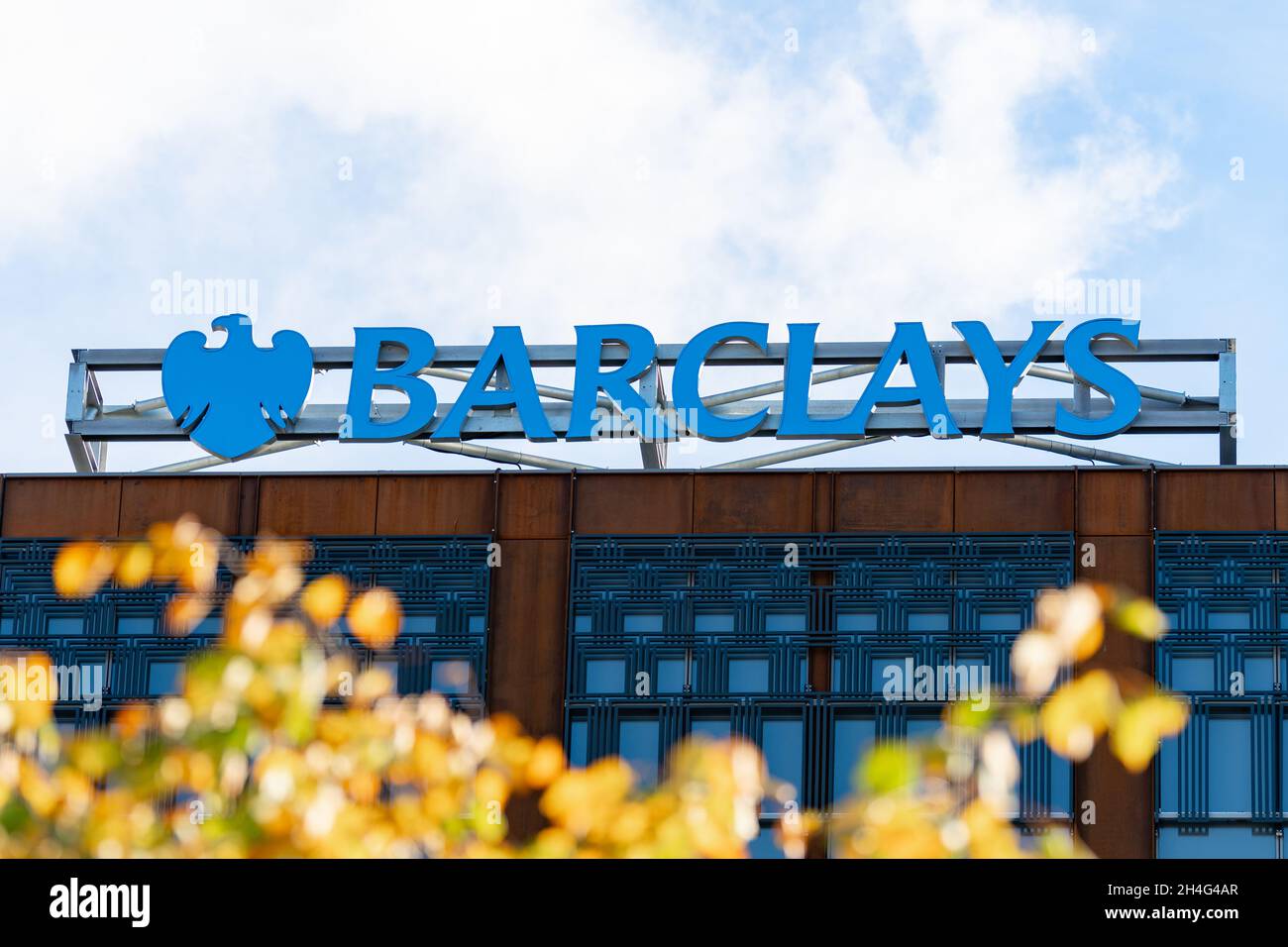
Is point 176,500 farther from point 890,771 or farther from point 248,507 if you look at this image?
point 890,771

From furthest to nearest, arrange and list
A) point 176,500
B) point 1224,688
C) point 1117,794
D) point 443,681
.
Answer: point 176,500
point 443,681
point 1224,688
point 1117,794

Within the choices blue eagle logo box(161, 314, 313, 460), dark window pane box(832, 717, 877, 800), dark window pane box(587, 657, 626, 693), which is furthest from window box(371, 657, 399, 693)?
dark window pane box(832, 717, 877, 800)

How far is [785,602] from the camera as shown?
31359 mm

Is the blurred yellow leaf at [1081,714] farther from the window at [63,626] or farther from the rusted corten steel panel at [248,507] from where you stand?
the window at [63,626]

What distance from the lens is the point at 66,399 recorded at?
1368 inches

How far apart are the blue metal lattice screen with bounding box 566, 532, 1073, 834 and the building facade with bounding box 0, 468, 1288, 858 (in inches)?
1.3

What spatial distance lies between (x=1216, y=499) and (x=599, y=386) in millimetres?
9790

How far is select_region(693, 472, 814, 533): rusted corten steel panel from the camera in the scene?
32.1 m

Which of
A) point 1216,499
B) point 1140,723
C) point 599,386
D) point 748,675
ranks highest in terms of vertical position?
point 599,386

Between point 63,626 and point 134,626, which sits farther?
point 63,626

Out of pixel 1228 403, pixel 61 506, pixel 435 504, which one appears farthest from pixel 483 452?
pixel 1228 403

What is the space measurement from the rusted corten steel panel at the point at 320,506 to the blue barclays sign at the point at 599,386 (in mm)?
1130

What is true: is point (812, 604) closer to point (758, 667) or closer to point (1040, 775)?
point (758, 667)
